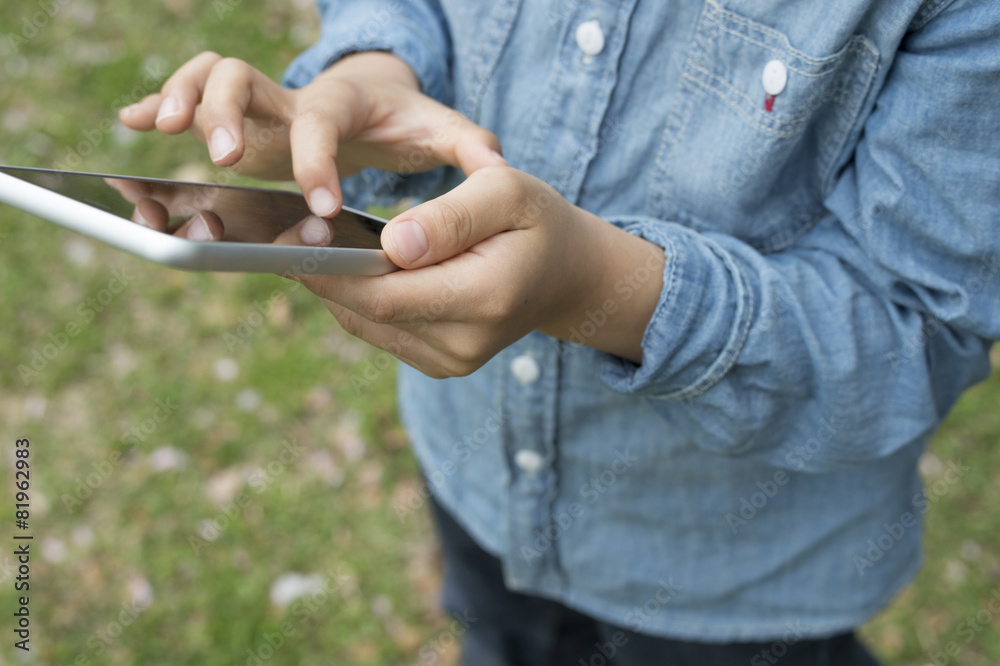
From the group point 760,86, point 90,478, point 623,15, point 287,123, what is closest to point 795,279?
point 760,86

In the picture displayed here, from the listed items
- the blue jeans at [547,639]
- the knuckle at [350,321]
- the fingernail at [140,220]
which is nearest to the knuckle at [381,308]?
the knuckle at [350,321]

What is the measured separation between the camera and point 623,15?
1181 millimetres

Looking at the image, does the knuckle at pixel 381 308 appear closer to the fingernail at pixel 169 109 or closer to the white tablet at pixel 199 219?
the white tablet at pixel 199 219

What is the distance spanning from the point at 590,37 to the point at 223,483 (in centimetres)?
249

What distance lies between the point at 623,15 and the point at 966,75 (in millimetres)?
476

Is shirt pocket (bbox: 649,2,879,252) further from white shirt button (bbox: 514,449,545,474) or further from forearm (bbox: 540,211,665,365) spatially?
white shirt button (bbox: 514,449,545,474)

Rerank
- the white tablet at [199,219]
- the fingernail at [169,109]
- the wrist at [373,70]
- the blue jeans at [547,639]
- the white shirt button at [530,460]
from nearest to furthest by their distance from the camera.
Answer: the white tablet at [199,219], the fingernail at [169,109], the wrist at [373,70], the white shirt button at [530,460], the blue jeans at [547,639]

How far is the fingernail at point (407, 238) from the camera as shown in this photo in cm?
92

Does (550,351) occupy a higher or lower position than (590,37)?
lower

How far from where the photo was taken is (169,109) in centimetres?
117

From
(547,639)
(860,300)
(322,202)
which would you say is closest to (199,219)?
(322,202)

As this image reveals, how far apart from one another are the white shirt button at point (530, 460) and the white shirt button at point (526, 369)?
16 centimetres

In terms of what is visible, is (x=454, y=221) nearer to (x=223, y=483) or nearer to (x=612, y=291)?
(x=612, y=291)

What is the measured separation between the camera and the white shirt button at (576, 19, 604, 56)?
3.92 ft
